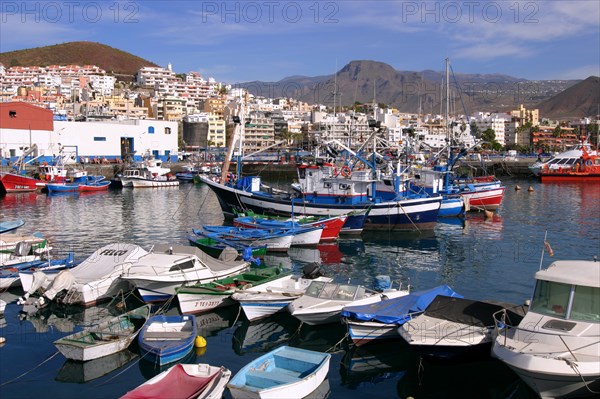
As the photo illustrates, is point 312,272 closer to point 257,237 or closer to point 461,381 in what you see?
point 461,381

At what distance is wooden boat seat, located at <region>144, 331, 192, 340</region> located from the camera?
13.6 metres

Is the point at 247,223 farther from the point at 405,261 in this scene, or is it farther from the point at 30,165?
the point at 30,165

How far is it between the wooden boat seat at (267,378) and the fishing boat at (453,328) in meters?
2.72

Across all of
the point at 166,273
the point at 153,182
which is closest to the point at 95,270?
the point at 166,273

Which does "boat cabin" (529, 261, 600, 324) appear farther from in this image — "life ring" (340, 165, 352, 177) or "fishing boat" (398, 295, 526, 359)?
"life ring" (340, 165, 352, 177)

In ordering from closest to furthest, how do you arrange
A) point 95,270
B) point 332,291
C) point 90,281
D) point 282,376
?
point 282,376, point 332,291, point 90,281, point 95,270

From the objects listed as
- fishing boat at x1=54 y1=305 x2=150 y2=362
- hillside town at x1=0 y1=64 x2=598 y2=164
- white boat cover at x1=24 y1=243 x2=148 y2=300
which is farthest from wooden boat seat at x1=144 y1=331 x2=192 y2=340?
hillside town at x1=0 y1=64 x2=598 y2=164

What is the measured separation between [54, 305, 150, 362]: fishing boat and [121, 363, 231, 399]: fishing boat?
301 cm

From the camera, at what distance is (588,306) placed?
425 inches

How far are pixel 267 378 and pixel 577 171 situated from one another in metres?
72.6

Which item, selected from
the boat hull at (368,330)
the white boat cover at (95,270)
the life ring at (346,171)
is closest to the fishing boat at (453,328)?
the boat hull at (368,330)

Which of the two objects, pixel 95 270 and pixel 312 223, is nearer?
pixel 95 270

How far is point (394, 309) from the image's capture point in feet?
46.0

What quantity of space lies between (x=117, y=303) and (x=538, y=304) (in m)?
11.6
